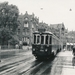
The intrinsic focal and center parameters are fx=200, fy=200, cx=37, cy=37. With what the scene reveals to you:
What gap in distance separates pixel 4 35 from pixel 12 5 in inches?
415

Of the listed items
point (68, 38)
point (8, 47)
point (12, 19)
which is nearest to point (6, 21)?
point (12, 19)

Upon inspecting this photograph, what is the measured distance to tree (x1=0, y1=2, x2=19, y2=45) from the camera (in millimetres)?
56969

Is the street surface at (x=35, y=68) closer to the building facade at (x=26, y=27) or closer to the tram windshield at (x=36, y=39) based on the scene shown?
the tram windshield at (x=36, y=39)

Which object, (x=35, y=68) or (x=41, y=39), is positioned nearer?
(x=35, y=68)

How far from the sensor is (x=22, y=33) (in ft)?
257

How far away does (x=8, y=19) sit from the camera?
59375 mm

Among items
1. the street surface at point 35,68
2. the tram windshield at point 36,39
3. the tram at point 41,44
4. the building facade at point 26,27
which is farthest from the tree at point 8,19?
the street surface at point 35,68

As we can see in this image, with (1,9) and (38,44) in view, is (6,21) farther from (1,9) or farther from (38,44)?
(38,44)

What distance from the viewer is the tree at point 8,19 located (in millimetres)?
56969

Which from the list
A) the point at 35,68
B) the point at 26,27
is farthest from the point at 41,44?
the point at 26,27

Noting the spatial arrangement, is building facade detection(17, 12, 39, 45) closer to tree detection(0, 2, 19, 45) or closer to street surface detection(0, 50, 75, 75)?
tree detection(0, 2, 19, 45)

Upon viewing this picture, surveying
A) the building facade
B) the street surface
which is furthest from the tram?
the building facade

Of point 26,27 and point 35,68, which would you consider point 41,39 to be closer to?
point 35,68

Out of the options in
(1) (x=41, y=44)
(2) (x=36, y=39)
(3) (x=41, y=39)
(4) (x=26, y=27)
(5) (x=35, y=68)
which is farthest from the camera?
(4) (x=26, y=27)
